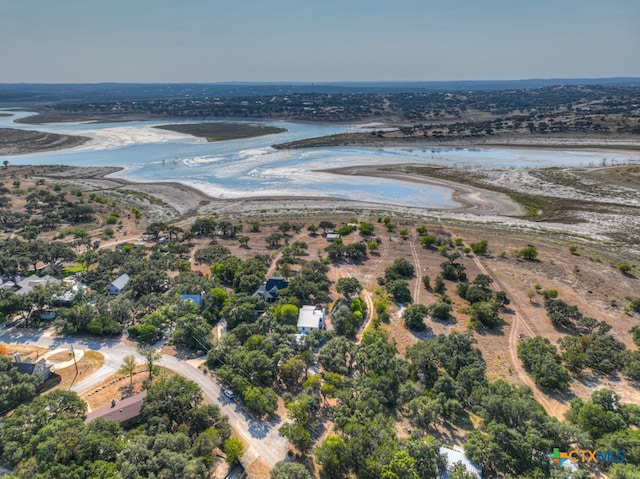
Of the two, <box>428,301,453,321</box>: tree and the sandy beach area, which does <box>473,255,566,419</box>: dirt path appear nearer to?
<box>428,301,453,321</box>: tree

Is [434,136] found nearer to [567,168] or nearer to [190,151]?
[567,168]

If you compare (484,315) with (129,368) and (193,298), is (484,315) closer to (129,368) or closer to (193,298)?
(193,298)

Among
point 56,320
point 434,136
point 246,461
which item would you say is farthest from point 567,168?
point 56,320

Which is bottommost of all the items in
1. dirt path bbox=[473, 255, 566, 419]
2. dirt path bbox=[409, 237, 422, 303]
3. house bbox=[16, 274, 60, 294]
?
dirt path bbox=[473, 255, 566, 419]

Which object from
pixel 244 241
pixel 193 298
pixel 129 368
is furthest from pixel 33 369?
pixel 244 241

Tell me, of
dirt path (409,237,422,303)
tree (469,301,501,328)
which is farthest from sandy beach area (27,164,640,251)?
tree (469,301,501,328)

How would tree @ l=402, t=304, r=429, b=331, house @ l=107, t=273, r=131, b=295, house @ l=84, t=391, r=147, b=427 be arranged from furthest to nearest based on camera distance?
house @ l=107, t=273, r=131, b=295, tree @ l=402, t=304, r=429, b=331, house @ l=84, t=391, r=147, b=427
